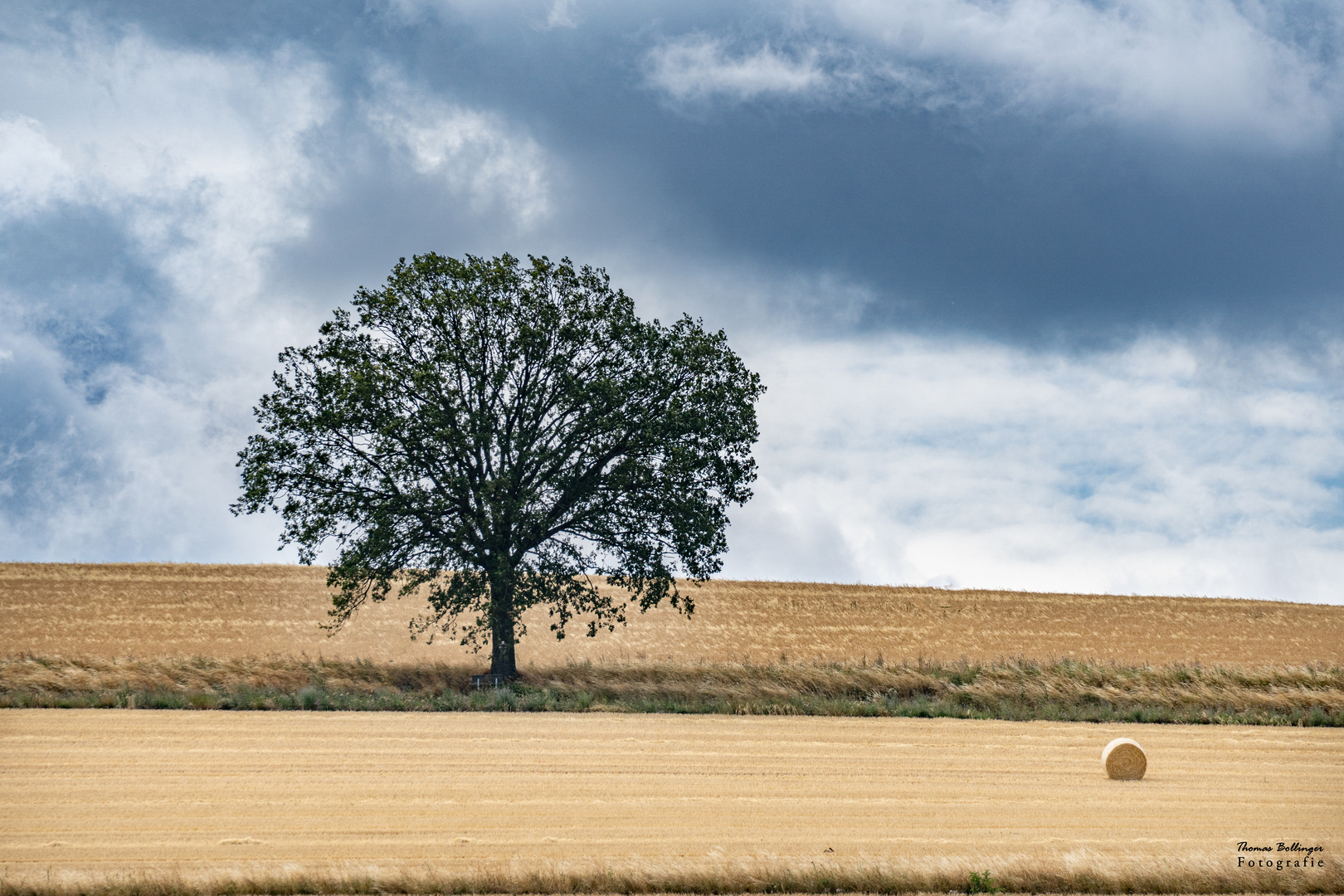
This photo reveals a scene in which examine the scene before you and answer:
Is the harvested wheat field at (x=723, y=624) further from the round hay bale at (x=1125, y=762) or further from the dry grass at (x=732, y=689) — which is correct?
the round hay bale at (x=1125, y=762)

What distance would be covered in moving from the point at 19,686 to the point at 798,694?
16.8 m

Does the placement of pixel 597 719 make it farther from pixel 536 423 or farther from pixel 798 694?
pixel 536 423

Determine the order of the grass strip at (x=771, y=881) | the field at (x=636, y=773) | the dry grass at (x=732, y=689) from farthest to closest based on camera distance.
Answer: the dry grass at (x=732, y=689) < the field at (x=636, y=773) < the grass strip at (x=771, y=881)

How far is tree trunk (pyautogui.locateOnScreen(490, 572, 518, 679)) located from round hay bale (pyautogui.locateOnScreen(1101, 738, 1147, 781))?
47.0ft

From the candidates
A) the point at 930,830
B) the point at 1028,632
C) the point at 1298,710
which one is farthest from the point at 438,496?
the point at 1028,632

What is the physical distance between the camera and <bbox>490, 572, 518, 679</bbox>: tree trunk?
25081 millimetres

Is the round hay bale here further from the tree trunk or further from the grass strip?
the tree trunk

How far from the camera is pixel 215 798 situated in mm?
Answer: 12773

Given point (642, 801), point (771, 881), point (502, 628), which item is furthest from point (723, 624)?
point (771, 881)

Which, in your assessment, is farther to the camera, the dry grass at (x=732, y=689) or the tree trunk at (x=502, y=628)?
the tree trunk at (x=502, y=628)

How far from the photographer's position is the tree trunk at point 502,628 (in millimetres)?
25081

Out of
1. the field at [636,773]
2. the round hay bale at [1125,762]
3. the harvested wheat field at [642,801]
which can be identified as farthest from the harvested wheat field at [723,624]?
the round hay bale at [1125,762]

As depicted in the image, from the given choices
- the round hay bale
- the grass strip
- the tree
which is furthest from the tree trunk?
the grass strip

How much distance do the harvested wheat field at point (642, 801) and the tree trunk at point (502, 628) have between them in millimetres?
5294
